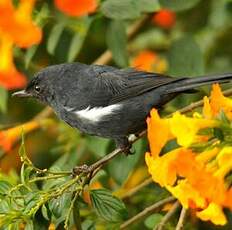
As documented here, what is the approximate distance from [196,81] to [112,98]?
0.32 m

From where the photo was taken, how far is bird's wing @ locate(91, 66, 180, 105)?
2.68 metres

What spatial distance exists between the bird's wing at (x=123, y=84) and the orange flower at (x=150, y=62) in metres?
0.94

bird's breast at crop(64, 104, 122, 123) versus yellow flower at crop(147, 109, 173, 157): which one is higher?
yellow flower at crop(147, 109, 173, 157)

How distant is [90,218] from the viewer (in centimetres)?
275

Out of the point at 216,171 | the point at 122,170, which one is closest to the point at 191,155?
the point at 216,171

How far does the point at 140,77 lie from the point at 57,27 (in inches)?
23.2

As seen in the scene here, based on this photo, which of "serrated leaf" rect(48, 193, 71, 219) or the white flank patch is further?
the white flank patch

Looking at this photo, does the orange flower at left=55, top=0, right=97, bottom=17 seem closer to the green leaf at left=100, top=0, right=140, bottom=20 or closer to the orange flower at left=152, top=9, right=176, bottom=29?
the green leaf at left=100, top=0, right=140, bottom=20

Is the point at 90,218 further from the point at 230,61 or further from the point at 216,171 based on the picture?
the point at 230,61

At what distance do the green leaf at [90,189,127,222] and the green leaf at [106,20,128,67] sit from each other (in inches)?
33.5

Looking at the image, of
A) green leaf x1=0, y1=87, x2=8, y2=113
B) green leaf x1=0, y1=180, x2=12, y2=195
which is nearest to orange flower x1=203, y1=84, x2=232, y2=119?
green leaf x1=0, y1=180, x2=12, y2=195

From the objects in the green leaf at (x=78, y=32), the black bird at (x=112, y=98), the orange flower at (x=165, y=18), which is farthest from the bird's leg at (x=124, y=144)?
the orange flower at (x=165, y=18)

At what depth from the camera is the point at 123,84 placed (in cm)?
272

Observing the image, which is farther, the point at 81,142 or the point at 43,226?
the point at 81,142
